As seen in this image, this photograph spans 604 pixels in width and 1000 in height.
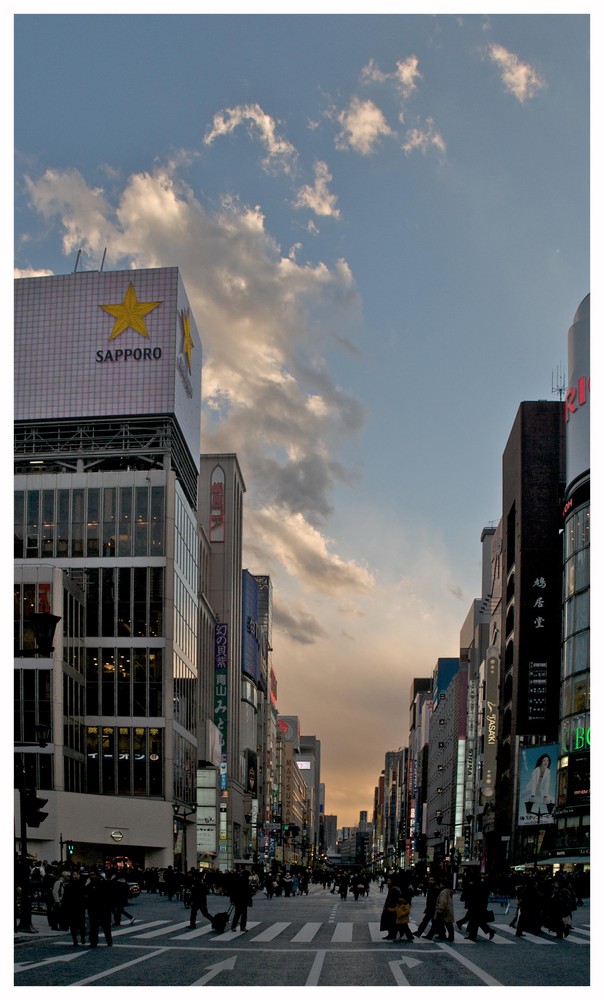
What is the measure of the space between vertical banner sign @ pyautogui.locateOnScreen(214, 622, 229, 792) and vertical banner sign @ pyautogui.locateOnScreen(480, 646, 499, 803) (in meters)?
28.4

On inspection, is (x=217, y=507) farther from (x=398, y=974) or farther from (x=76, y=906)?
(x=398, y=974)

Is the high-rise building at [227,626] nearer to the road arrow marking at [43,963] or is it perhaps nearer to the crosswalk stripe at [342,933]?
the crosswalk stripe at [342,933]

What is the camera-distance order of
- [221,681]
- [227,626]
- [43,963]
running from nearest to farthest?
[43,963] < [227,626] < [221,681]

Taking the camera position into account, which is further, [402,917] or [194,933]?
[194,933]

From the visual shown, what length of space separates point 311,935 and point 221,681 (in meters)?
100

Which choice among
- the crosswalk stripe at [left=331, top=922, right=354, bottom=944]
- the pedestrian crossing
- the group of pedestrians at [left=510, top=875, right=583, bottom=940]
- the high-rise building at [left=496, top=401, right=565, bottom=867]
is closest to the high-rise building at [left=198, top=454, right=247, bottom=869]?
the high-rise building at [left=496, top=401, right=565, bottom=867]

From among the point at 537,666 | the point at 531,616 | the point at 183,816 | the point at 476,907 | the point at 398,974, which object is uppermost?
the point at 531,616

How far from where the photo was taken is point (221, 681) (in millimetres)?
133250

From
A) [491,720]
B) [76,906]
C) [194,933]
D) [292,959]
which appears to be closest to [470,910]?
[194,933]

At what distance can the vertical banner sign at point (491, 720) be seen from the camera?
124625mm

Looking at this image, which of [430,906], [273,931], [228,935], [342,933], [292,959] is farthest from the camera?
[273,931]

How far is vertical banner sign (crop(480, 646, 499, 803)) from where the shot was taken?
125 m

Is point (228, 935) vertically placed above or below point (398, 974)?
below
